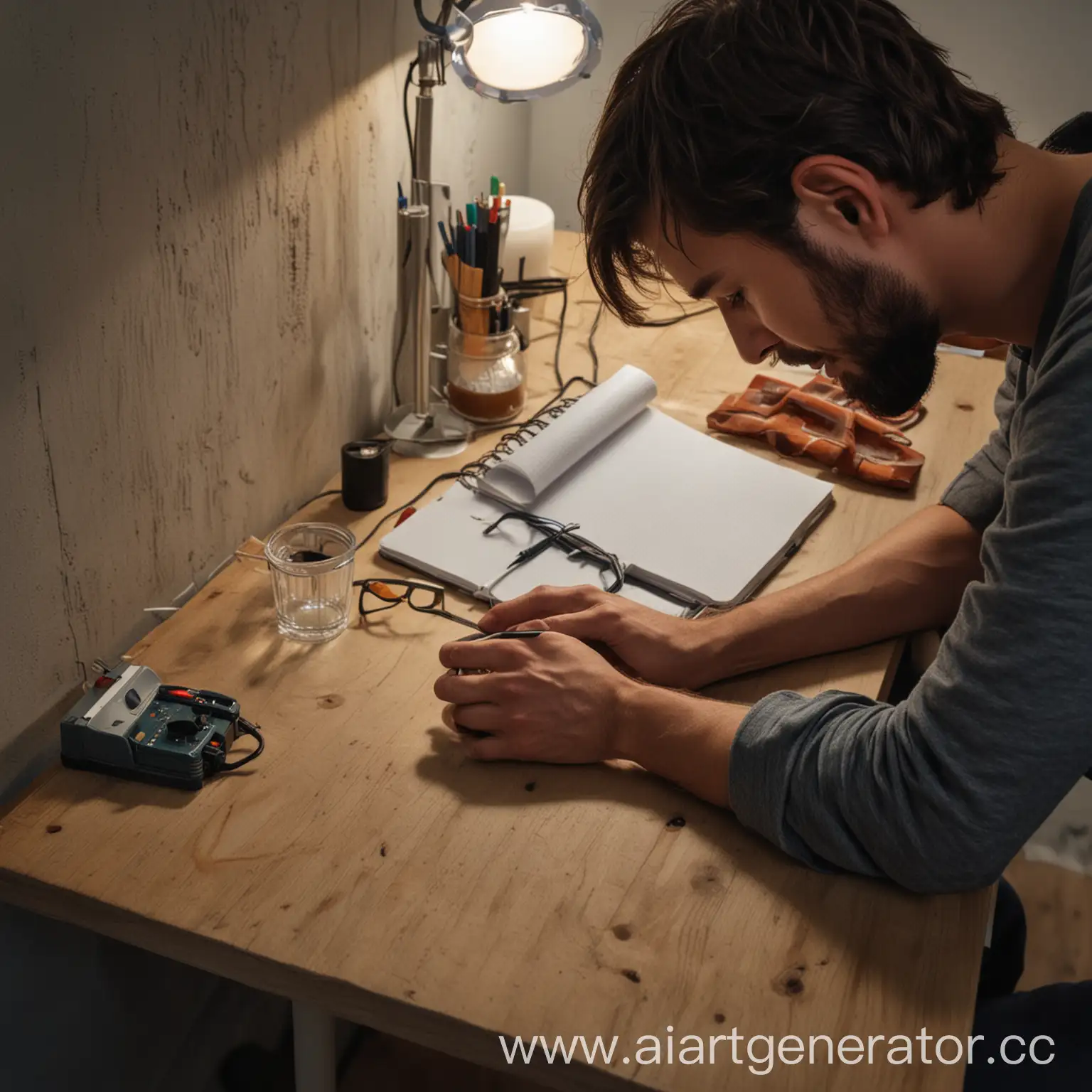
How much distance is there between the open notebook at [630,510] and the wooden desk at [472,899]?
0.67ft

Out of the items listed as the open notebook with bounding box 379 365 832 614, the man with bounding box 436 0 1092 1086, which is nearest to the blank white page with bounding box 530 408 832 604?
the open notebook with bounding box 379 365 832 614

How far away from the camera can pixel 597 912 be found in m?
0.81

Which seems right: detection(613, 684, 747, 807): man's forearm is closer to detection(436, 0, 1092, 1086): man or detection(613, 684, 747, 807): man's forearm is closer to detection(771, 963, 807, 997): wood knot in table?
detection(436, 0, 1092, 1086): man

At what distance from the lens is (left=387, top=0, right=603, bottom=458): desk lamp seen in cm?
115

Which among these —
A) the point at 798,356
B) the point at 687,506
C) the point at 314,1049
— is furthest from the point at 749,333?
the point at 314,1049

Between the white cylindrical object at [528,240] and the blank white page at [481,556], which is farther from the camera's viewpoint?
the white cylindrical object at [528,240]

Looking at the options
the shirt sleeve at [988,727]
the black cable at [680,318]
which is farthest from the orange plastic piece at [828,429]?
the shirt sleeve at [988,727]

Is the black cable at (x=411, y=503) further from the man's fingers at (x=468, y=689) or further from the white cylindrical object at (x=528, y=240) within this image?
the white cylindrical object at (x=528, y=240)

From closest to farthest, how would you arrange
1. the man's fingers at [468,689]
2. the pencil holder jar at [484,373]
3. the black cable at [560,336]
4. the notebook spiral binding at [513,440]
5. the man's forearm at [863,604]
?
the man's fingers at [468,689] → the man's forearm at [863,604] → the notebook spiral binding at [513,440] → the pencil holder jar at [484,373] → the black cable at [560,336]

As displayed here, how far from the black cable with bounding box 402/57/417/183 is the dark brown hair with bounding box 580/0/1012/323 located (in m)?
0.40

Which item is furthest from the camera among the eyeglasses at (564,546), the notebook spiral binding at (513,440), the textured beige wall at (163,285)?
the notebook spiral binding at (513,440)

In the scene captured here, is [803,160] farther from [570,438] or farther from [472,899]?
[472,899]

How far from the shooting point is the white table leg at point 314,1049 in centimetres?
94

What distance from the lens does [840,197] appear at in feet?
2.89
